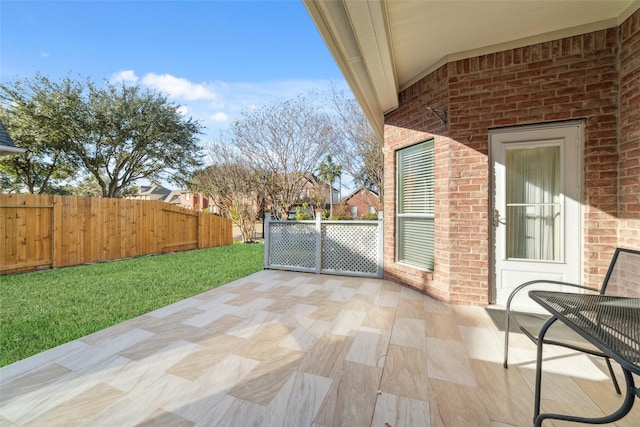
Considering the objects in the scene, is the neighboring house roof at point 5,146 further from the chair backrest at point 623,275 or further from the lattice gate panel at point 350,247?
the chair backrest at point 623,275

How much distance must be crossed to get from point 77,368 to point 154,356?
0.48 meters

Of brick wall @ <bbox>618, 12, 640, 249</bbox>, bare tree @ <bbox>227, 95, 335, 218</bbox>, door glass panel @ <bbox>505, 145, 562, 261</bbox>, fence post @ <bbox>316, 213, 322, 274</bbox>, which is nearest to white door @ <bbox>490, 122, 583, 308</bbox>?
door glass panel @ <bbox>505, 145, 562, 261</bbox>

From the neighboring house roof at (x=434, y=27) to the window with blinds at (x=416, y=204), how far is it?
1120 millimetres

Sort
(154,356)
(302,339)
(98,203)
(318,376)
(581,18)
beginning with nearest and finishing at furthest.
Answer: (318,376)
(154,356)
(302,339)
(581,18)
(98,203)

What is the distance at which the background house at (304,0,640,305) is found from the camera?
2.44 metres

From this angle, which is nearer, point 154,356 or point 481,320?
point 154,356

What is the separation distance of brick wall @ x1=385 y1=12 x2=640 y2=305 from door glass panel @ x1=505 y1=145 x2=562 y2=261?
23 centimetres

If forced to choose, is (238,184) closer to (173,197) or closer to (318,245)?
(318,245)

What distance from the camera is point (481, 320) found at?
278cm

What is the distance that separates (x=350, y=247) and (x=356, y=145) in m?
8.15

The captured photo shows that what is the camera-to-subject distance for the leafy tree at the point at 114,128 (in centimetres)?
1016

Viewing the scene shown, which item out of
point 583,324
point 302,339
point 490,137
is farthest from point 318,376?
point 490,137

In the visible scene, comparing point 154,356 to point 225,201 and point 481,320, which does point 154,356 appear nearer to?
point 481,320

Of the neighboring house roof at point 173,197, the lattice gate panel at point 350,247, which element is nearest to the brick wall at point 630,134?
the lattice gate panel at point 350,247
